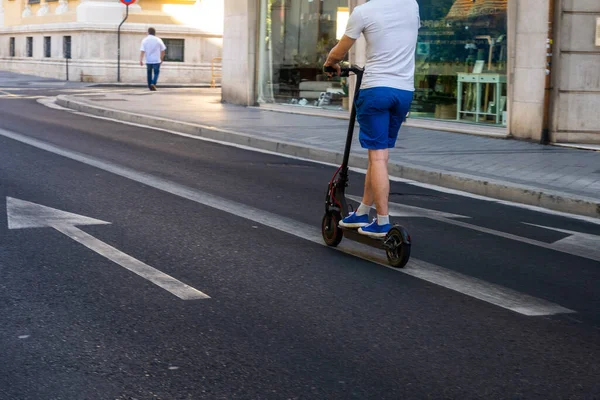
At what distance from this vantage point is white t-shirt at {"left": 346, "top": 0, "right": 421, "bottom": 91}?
5.86 meters

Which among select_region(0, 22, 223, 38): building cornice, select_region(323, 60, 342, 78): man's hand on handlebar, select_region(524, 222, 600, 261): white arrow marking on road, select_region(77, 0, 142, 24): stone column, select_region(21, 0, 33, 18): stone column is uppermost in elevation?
select_region(21, 0, 33, 18): stone column

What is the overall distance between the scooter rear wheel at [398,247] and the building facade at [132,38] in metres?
27.4

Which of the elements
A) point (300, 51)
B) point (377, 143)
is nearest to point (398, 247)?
point (377, 143)

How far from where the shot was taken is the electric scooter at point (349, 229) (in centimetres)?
577

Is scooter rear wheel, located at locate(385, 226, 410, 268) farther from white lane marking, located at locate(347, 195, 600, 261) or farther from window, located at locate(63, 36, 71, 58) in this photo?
window, located at locate(63, 36, 71, 58)

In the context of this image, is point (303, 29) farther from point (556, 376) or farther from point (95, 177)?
point (556, 376)

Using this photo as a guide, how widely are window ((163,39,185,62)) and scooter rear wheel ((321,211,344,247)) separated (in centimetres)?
A: 2725

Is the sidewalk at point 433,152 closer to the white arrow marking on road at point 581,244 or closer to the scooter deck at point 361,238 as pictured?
the white arrow marking on road at point 581,244

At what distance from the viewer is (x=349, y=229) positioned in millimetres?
6219

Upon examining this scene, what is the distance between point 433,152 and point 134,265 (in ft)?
23.9

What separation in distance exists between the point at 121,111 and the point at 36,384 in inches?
586

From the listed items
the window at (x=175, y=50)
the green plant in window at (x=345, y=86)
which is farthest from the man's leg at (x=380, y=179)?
the window at (x=175, y=50)

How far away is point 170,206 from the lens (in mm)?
7871

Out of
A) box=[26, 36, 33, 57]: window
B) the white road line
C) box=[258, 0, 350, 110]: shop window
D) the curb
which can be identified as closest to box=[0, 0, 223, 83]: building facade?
the curb
